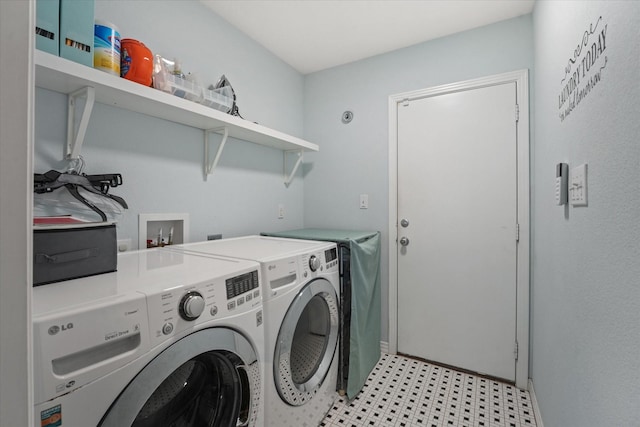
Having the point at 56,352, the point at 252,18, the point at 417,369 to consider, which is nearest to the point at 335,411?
the point at 417,369

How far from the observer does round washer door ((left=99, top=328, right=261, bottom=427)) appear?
836 mm

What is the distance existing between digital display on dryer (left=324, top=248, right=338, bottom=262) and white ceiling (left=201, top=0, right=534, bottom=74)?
1.52 metres

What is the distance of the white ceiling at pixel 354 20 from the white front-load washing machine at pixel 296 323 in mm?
1483

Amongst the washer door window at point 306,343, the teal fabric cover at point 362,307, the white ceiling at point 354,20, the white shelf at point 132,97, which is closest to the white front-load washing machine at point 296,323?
the washer door window at point 306,343

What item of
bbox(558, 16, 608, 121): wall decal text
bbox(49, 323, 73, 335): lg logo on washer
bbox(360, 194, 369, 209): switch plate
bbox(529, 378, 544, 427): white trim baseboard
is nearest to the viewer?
bbox(49, 323, 73, 335): lg logo on washer

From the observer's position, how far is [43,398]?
56 cm

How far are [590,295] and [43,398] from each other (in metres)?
1.34

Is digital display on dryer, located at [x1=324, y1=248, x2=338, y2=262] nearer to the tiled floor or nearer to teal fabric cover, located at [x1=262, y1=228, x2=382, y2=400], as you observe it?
teal fabric cover, located at [x1=262, y1=228, x2=382, y2=400]

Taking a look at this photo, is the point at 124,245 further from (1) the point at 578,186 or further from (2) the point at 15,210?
(1) the point at 578,186

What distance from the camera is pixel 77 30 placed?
1068 millimetres

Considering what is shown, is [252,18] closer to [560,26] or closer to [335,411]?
[560,26]

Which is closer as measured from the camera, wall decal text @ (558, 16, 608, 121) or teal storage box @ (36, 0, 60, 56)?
wall decal text @ (558, 16, 608, 121)

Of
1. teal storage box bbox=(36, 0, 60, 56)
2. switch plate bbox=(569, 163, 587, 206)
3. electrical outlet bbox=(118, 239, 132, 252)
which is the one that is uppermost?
teal storage box bbox=(36, 0, 60, 56)

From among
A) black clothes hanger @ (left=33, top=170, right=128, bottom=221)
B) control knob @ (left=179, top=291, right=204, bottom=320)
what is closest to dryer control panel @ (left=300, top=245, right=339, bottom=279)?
control knob @ (left=179, top=291, right=204, bottom=320)
